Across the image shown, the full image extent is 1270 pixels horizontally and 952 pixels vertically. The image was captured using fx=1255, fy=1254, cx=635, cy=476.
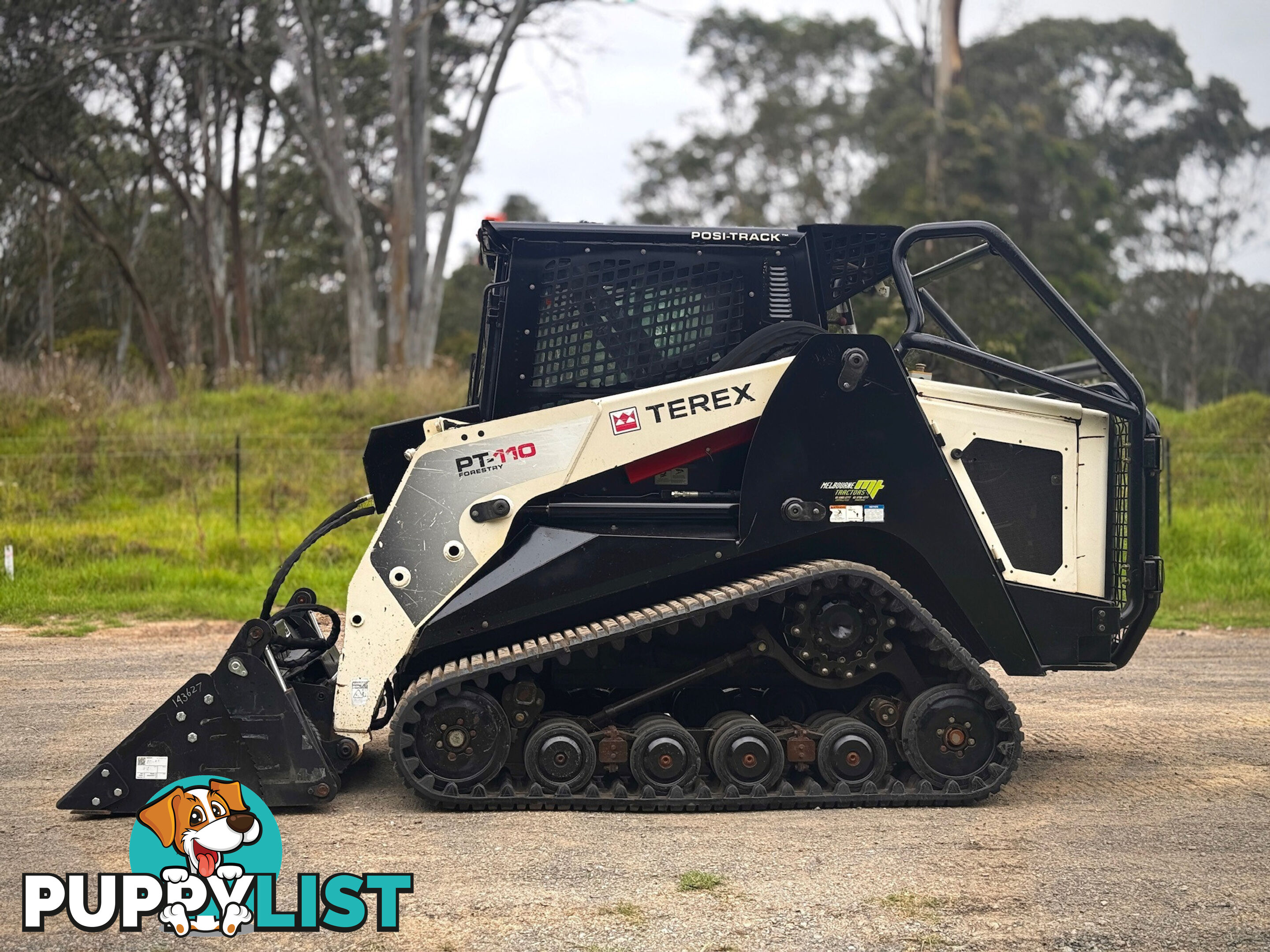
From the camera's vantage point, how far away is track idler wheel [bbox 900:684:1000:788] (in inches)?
220

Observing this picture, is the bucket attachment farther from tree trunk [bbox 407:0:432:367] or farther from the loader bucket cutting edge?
tree trunk [bbox 407:0:432:367]

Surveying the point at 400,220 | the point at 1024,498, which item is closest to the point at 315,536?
the point at 1024,498

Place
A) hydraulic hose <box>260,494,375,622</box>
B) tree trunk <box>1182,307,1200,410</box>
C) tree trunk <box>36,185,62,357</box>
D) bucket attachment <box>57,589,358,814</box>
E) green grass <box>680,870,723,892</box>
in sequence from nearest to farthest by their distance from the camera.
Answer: green grass <box>680,870,723,892</box>
bucket attachment <box>57,589,358,814</box>
hydraulic hose <box>260,494,375,622</box>
tree trunk <box>36,185,62,357</box>
tree trunk <box>1182,307,1200,410</box>

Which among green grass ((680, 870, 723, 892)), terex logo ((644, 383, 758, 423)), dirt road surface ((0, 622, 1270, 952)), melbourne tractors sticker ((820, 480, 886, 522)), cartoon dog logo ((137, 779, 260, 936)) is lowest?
dirt road surface ((0, 622, 1270, 952))

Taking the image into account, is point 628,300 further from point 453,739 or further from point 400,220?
point 400,220

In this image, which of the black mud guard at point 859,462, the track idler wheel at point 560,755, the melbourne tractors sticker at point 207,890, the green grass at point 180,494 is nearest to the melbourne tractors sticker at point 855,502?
the black mud guard at point 859,462

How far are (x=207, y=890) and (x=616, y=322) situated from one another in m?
3.05

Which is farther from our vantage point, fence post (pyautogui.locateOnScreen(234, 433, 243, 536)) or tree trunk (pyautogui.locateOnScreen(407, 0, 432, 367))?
tree trunk (pyautogui.locateOnScreen(407, 0, 432, 367))

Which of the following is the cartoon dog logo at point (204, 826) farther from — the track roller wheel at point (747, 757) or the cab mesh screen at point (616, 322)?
the cab mesh screen at point (616, 322)

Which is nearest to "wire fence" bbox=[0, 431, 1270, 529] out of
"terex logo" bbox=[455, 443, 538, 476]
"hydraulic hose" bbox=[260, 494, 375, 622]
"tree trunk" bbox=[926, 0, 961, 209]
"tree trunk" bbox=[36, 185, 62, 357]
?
"hydraulic hose" bbox=[260, 494, 375, 622]

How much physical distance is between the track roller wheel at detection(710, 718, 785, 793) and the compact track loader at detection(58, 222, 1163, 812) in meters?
0.01

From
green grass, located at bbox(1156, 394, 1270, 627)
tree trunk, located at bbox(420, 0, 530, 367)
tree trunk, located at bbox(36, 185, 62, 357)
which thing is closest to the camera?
green grass, located at bbox(1156, 394, 1270, 627)

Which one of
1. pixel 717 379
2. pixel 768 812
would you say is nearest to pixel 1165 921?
pixel 768 812

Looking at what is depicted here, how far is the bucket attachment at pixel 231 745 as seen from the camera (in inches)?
212
